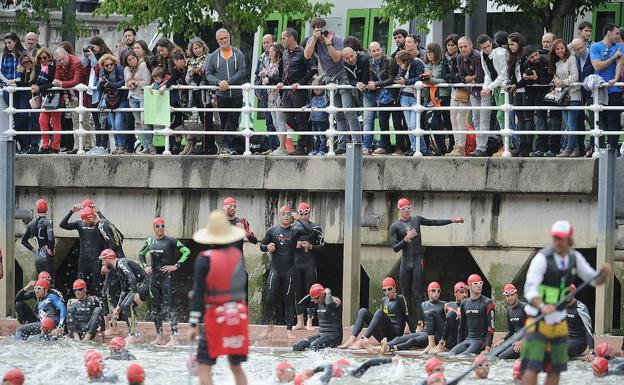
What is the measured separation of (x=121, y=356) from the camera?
2064cm

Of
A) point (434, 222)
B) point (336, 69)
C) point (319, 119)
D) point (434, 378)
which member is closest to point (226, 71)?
point (319, 119)

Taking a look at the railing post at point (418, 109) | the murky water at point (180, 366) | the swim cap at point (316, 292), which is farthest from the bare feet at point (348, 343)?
the railing post at point (418, 109)

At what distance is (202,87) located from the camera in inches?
956

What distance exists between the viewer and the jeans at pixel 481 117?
23.0m

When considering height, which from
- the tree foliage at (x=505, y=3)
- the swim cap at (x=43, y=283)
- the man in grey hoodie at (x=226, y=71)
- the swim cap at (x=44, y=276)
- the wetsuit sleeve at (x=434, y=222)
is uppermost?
the tree foliage at (x=505, y=3)

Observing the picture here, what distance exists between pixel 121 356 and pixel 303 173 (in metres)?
4.37

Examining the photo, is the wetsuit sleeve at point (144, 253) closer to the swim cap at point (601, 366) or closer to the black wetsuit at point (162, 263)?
the black wetsuit at point (162, 263)

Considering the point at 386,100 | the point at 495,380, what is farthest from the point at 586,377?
the point at 386,100

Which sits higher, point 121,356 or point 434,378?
point 434,378

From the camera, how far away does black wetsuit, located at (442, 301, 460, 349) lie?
2161cm

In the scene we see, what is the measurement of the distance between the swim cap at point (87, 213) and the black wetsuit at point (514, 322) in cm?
600

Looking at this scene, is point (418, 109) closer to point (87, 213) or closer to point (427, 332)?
point (427, 332)

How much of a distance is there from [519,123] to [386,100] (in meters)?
1.81

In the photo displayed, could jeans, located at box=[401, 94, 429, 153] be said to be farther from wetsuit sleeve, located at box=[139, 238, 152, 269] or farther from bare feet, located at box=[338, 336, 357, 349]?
wetsuit sleeve, located at box=[139, 238, 152, 269]
